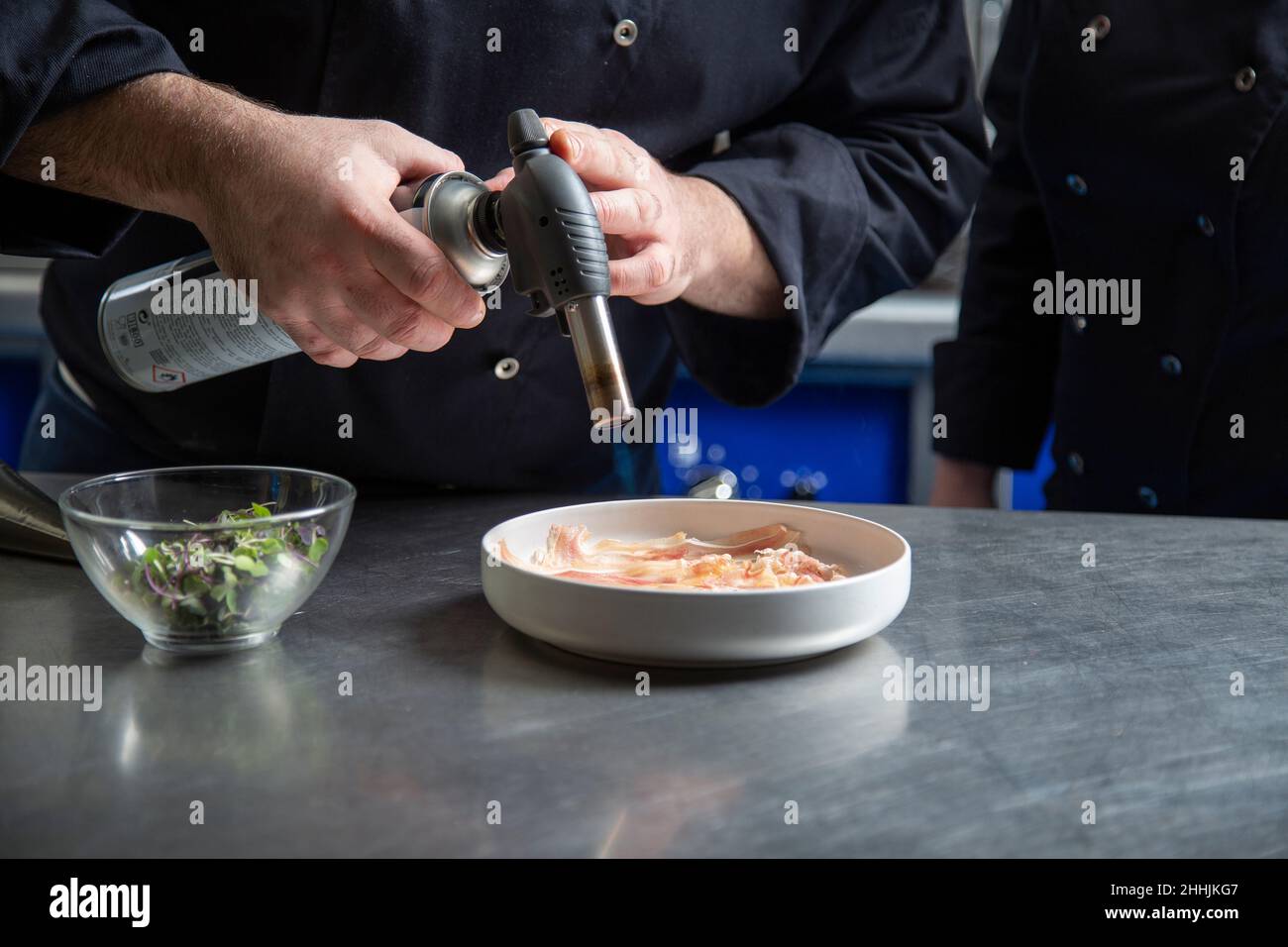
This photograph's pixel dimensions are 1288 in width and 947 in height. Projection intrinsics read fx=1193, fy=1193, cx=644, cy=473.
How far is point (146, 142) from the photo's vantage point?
90 centimetres

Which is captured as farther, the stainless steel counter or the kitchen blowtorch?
the kitchen blowtorch

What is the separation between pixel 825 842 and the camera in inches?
21.5

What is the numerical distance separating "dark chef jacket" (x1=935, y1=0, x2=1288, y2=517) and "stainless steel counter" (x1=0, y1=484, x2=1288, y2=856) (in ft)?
1.76

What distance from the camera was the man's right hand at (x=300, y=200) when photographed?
0.79 metres

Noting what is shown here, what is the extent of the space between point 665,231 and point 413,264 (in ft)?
0.86

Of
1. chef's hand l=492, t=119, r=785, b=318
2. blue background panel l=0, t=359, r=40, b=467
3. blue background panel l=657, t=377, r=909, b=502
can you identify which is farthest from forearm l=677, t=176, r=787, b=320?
blue background panel l=0, t=359, r=40, b=467

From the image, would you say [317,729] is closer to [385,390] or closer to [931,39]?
[385,390]

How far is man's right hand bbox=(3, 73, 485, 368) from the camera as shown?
31.0 inches

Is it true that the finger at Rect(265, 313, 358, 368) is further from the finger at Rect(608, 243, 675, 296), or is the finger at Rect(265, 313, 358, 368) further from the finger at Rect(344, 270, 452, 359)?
the finger at Rect(608, 243, 675, 296)

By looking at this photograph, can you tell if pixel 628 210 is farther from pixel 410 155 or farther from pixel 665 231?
pixel 410 155

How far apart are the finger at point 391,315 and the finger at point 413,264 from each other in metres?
0.02

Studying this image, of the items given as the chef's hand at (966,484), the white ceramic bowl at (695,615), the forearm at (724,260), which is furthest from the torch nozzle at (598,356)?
the chef's hand at (966,484)

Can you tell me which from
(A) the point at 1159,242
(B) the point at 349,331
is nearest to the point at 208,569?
(B) the point at 349,331
